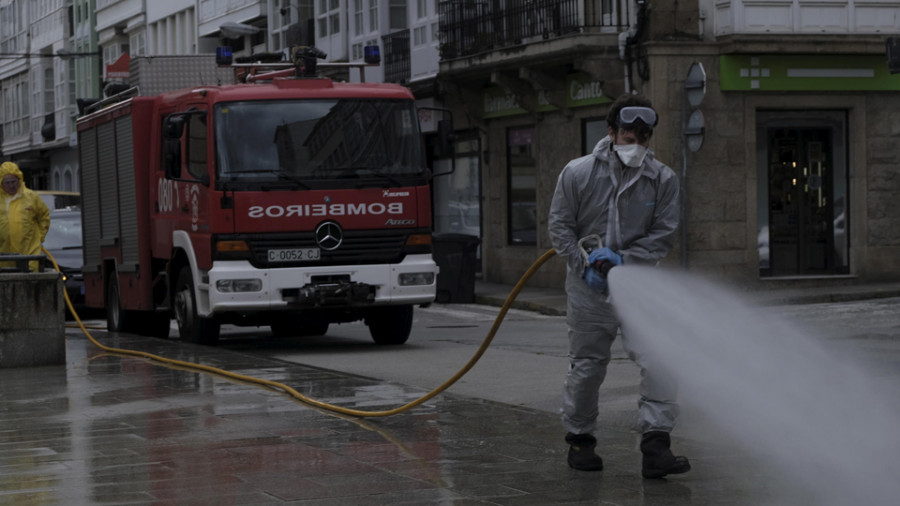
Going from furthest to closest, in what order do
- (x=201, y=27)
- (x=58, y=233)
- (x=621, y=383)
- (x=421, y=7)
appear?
(x=201, y=27)
(x=421, y=7)
(x=58, y=233)
(x=621, y=383)

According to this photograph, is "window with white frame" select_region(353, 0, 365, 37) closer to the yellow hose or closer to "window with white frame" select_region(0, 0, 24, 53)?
the yellow hose

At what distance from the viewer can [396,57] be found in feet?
119

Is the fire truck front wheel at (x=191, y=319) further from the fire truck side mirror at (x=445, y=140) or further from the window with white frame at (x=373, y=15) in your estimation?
the window with white frame at (x=373, y=15)

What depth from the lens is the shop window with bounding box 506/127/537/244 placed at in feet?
100

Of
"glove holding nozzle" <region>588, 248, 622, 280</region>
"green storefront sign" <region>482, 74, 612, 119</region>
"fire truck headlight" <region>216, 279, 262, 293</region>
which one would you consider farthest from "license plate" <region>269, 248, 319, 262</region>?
"green storefront sign" <region>482, 74, 612, 119</region>

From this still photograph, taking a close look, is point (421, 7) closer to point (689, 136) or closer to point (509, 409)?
point (689, 136)

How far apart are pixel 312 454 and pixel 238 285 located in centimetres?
782

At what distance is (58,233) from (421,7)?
39.6ft

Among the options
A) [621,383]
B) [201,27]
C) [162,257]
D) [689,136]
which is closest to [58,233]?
[162,257]

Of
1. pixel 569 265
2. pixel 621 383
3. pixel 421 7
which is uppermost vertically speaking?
pixel 421 7

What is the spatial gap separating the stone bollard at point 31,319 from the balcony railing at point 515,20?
47.7 ft

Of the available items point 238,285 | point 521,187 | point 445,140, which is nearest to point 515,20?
point 521,187

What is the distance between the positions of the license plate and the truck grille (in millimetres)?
32

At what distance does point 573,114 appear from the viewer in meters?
28.7
